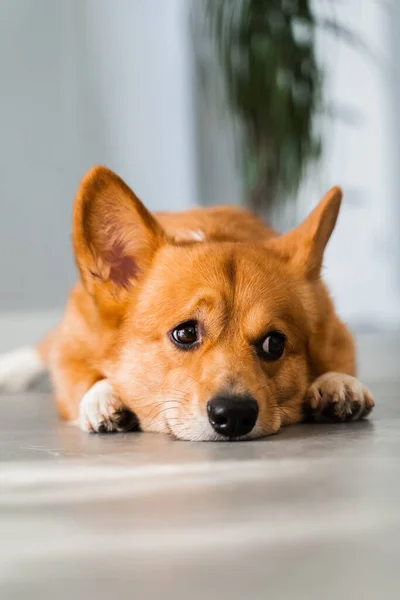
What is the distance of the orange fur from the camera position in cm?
154

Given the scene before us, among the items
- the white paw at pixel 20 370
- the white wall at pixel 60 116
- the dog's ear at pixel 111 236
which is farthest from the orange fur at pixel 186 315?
the white wall at pixel 60 116

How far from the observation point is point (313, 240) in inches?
71.1

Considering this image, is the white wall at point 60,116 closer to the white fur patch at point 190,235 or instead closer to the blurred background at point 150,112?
the blurred background at point 150,112

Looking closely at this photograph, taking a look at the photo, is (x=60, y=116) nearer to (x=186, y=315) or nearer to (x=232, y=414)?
(x=186, y=315)

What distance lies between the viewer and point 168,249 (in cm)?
175

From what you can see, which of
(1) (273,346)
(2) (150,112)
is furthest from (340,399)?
(2) (150,112)

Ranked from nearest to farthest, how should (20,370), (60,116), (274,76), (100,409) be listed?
(100,409) → (20,370) → (274,76) → (60,116)

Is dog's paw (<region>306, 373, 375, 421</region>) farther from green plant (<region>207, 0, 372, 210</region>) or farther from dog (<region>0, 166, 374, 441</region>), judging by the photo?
green plant (<region>207, 0, 372, 210</region>)

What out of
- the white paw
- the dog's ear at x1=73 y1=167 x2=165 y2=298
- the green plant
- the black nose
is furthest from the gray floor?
the green plant

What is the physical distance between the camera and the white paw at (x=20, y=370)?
2.55 meters

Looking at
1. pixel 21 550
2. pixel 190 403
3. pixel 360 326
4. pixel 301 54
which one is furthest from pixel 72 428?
pixel 360 326

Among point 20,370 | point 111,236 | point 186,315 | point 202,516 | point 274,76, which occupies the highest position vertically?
point 274,76

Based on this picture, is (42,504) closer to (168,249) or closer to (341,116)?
(168,249)

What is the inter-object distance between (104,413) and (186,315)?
282 millimetres
